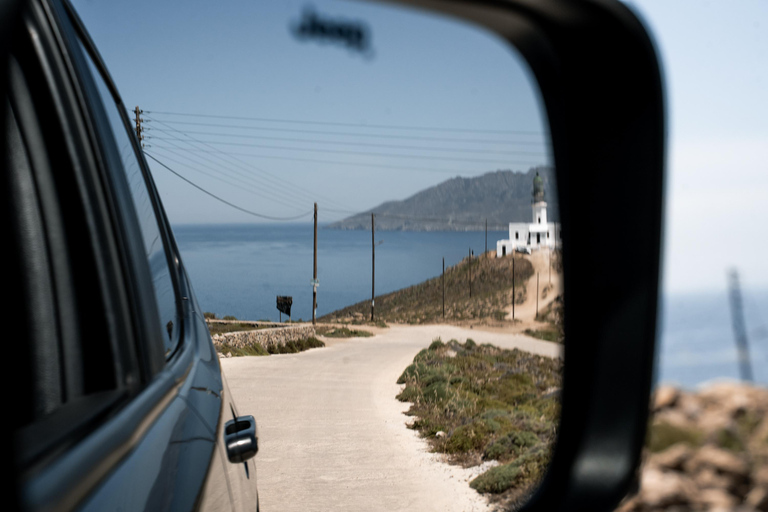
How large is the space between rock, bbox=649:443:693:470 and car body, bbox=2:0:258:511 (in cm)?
885

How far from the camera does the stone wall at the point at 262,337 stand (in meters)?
24.2

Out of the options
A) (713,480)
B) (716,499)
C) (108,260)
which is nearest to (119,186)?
(108,260)

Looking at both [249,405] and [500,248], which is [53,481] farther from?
[500,248]

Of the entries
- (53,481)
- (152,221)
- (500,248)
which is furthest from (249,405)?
(500,248)

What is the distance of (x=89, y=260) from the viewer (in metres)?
1.29

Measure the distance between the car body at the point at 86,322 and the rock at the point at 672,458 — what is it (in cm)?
885

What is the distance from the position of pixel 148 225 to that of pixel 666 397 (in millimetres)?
11484

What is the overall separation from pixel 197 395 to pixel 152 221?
66 cm

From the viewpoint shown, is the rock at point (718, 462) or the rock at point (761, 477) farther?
the rock at point (718, 462)

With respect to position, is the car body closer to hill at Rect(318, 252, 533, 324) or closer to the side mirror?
the side mirror

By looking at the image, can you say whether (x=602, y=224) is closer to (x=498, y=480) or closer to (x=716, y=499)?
(x=498, y=480)

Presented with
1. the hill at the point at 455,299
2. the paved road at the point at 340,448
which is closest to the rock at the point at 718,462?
the paved road at the point at 340,448

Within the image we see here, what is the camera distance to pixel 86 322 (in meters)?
1.24

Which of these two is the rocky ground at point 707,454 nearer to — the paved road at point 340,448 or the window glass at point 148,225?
the paved road at point 340,448
